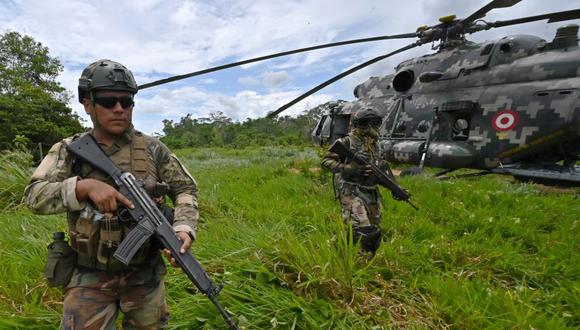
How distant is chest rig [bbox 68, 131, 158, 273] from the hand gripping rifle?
3.5 inches

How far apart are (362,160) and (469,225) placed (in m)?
1.65

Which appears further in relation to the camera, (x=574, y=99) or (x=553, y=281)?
(x=574, y=99)

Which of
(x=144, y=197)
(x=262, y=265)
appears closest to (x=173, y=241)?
(x=144, y=197)

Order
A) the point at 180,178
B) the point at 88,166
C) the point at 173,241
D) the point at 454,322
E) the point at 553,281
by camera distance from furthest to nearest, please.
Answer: the point at 553,281 → the point at 454,322 → the point at 180,178 → the point at 88,166 → the point at 173,241

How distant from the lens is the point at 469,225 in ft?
13.1

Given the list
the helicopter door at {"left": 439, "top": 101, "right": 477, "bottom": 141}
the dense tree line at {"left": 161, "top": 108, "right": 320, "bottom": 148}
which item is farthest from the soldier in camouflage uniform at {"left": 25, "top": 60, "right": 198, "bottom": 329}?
the dense tree line at {"left": 161, "top": 108, "right": 320, "bottom": 148}

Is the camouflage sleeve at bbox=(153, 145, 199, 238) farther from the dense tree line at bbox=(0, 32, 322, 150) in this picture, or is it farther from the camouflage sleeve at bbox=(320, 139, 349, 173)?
the dense tree line at bbox=(0, 32, 322, 150)

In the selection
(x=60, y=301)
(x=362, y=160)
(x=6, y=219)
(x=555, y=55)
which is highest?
(x=555, y=55)

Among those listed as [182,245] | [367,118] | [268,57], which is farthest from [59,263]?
[268,57]

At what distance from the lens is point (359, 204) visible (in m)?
3.42

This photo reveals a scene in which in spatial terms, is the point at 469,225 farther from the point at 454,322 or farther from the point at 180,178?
the point at 180,178

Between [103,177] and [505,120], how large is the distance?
6178 millimetres

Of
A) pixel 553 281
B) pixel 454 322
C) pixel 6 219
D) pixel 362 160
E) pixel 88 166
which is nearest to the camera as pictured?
pixel 88 166

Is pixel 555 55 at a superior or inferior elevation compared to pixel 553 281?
superior
